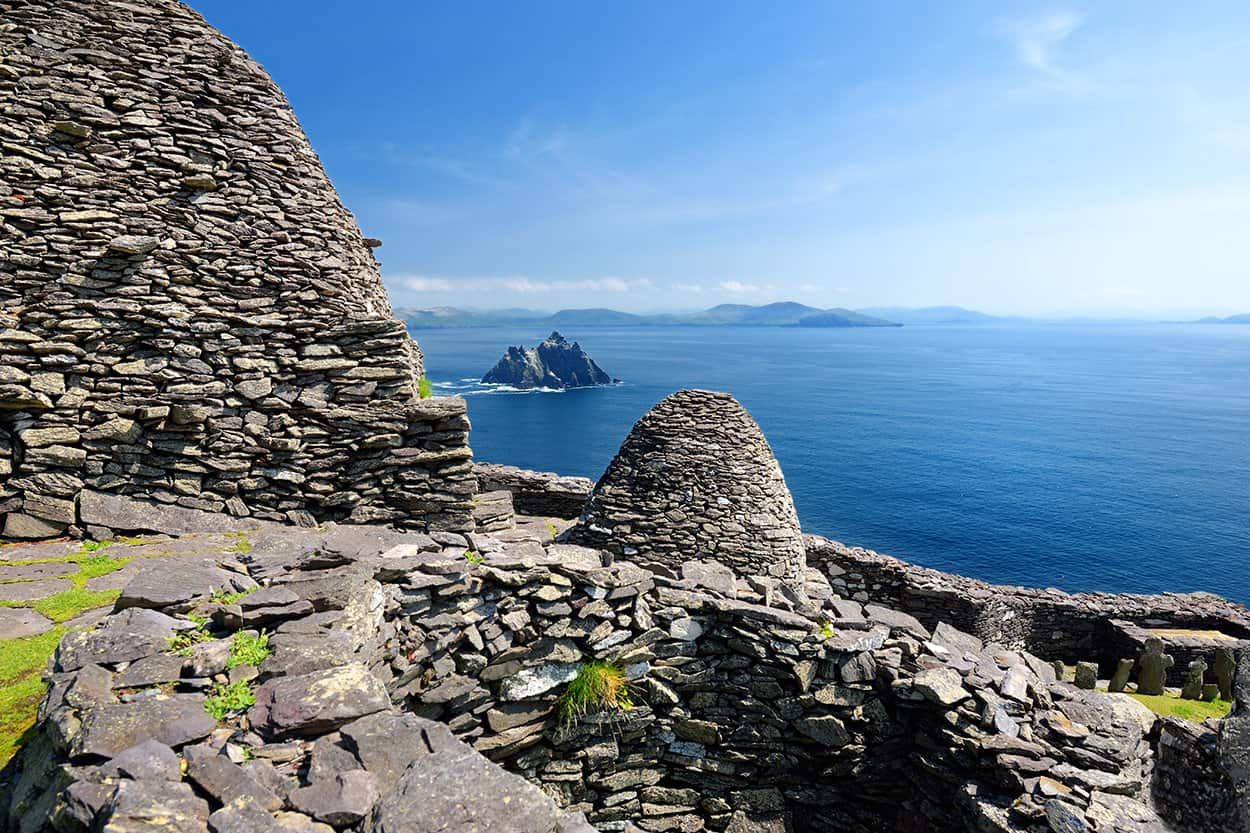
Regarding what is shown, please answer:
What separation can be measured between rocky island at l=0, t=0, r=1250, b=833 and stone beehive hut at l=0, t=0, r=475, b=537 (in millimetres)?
45

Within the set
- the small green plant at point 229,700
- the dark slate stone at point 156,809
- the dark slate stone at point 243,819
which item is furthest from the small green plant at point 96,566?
the dark slate stone at point 243,819

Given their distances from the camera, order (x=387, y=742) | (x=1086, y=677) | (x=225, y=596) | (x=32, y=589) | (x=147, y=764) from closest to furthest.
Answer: (x=147, y=764) → (x=387, y=742) → (x=225, y=596) → (x=32, y=589) → (x=1086, y=677)

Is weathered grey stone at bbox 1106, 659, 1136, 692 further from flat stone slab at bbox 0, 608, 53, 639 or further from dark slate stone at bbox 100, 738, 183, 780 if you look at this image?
flat stone slab at bbox 0, 608, 53, 639

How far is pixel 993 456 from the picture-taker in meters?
73.8

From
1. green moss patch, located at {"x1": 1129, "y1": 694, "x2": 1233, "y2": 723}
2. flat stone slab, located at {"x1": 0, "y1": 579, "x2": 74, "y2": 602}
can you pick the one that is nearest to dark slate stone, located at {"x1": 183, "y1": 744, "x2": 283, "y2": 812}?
flat stone slab, located at {"x1": 0, "y1": 579, "x2": 74, "y2": 602}

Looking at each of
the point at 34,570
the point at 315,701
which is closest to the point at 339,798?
the point at 315,701

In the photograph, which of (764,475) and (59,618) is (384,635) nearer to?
(59,618)

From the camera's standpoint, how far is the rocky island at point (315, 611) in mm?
4348

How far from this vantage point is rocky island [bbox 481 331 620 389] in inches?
4850

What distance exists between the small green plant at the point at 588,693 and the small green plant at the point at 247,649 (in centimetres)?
377

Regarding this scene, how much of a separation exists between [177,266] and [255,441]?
306 cm

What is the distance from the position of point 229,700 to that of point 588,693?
431 cm

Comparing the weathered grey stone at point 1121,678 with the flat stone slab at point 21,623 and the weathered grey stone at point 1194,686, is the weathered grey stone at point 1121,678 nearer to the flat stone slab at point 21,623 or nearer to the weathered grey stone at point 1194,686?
the weathered grey stone at point 1194,686

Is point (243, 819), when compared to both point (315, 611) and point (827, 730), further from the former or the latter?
point (827, 730)
